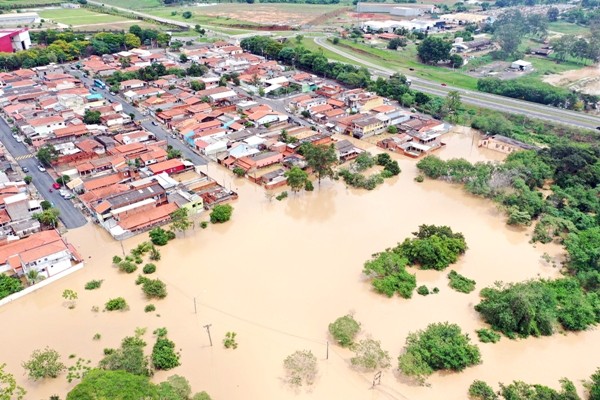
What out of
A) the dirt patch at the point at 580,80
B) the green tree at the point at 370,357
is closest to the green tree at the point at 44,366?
the green tree at the point at 370,357

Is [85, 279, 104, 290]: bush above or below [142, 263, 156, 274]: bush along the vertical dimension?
below

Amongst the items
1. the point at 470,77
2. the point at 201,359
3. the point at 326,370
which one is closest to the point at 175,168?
the point at 201,359

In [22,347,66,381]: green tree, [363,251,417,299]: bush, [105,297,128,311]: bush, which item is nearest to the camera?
[22,347,66,381]: green tree

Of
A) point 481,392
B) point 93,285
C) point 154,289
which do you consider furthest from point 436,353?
point 93,285

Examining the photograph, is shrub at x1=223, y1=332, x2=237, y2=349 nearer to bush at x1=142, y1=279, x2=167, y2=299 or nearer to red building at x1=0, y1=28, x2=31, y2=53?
bush at x1=142, y1=279, x2=167, y2=299

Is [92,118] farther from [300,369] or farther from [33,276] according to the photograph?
[300,369]

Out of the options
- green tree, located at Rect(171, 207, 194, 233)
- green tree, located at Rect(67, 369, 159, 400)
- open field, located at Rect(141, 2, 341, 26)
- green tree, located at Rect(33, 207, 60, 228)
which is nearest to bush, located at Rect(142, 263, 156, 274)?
green tree, located at Rect(171, 207, 194, 233)

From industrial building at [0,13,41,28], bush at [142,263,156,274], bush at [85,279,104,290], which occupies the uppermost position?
industrial building at [0,13,41,28]

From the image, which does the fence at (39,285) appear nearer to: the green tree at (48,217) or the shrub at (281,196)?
the green tree at (48,217)
